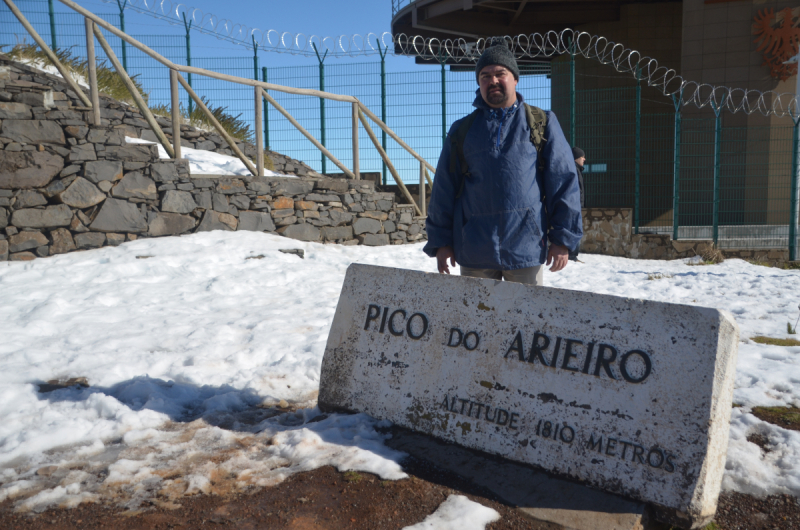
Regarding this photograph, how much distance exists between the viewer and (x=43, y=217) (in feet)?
20.6

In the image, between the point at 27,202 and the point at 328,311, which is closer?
the point at 328,311

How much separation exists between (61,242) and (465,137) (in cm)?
567

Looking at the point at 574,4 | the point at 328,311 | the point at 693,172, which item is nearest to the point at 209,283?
the point at 328,311

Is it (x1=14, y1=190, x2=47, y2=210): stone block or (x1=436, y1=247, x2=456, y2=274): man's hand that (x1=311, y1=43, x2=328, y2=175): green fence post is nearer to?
(x1=14, y1=190, x2=47, y2=210): stone block

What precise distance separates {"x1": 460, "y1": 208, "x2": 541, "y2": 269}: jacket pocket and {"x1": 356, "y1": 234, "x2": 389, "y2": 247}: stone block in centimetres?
624

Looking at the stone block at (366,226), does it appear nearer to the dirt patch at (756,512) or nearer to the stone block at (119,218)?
the stone block at (119,218)

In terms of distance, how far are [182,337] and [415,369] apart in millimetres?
2196

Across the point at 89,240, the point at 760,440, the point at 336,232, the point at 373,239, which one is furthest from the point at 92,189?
the point at 760,440

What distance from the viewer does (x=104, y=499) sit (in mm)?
1937

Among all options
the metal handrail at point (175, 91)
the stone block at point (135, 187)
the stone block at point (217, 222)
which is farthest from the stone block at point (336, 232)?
the stone block at point (135, 187)

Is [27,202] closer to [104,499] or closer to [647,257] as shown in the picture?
[104,499]

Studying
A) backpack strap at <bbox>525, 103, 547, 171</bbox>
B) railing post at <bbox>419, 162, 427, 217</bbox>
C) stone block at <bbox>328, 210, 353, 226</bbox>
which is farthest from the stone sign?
railing post at <bbox>419, 162, 427, 217</bbox>

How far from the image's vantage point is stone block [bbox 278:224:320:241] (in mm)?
7863

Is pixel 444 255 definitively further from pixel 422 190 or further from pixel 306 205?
pixel 422 190
